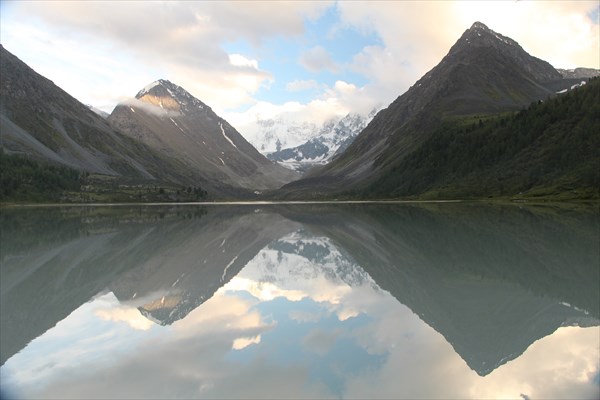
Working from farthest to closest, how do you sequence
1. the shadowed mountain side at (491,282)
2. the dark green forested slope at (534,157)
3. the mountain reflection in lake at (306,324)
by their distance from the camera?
the dark green forested slope at (534,157) < the shadowed mountain side at (491,282) < the mountain reflection in lake at (306,324)

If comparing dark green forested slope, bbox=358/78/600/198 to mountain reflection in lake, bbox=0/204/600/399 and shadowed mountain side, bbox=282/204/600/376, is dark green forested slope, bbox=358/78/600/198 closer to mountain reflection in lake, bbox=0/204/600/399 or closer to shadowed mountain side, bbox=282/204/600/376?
shadowed mountain side, bbox=282/204/600/376

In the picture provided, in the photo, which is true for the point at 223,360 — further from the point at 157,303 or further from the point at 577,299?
the point at 577,299

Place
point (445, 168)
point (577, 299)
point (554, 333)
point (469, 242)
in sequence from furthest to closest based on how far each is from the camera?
point (445, 168)
point (469, 242)
point (577, 299)
point (554, 333)

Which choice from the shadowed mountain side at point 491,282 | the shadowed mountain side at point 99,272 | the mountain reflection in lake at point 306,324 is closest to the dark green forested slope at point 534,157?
the shadowed mountain side at point 491,282

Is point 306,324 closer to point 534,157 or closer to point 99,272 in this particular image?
point 99,272

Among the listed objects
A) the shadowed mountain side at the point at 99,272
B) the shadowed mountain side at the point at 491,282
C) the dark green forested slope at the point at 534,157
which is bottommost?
the shadowed mountain side at the point at 99,272

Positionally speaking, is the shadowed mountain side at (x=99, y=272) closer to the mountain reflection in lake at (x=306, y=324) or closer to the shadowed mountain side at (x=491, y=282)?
the mountain reflection in lake at (x=306, y=324)

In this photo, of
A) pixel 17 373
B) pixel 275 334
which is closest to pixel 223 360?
pixel 275 334

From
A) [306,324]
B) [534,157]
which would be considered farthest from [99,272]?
[534,157]
